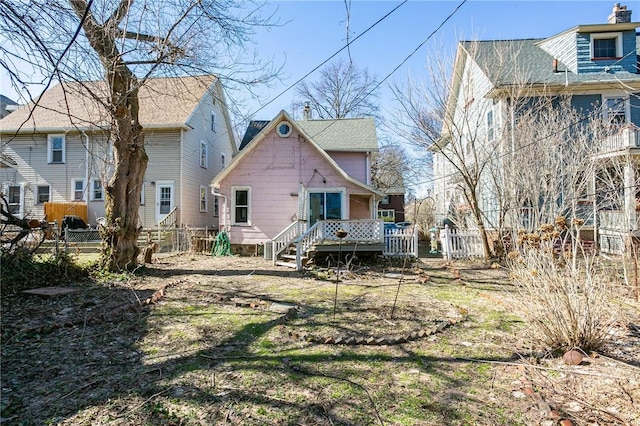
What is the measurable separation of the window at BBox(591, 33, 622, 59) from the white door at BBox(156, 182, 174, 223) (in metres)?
19.9

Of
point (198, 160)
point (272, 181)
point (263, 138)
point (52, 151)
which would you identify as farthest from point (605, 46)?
point (52, 151)

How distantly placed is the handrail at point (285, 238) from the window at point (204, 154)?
995 cm

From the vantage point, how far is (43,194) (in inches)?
749

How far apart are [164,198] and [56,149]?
6.63 meters

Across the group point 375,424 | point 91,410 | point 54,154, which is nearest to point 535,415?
point 375,424

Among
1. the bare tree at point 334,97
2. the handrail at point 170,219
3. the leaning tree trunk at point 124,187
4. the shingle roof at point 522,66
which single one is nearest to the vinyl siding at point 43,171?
the handrail at point 170,219

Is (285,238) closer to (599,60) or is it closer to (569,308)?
(569,308)

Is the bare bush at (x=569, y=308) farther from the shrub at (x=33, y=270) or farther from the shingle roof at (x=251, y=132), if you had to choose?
the shingle roof at (x=251, y=132)

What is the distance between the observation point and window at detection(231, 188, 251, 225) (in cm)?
1474

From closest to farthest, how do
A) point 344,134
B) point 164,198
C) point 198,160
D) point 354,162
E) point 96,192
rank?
point 354,162, point 344,134, point 164,198, point 96,192, point 198,160

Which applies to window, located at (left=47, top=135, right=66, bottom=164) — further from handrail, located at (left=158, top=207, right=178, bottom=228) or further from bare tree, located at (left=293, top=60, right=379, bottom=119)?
A: bare tree, located at (left=293, top=60, right=379, bottom=119)

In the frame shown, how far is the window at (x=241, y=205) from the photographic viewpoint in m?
14.7

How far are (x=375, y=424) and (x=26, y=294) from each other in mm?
6928

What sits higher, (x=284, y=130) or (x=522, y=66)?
(x=522, y=66)
